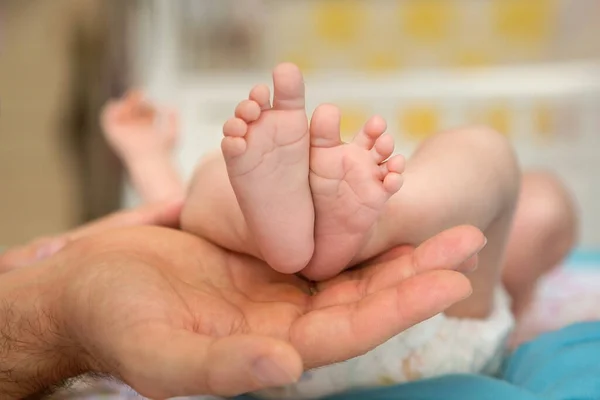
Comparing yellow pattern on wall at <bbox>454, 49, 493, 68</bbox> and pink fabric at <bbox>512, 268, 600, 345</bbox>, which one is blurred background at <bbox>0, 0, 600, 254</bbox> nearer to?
yellow pattern on wall at <bbox>454, 49, 493, 68</bbox>

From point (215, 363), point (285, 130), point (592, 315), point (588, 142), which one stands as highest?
point (285, 130)

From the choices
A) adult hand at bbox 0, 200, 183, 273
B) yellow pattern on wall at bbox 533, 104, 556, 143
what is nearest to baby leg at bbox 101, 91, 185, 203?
adult hand at bbox 0, 200, 183, 273

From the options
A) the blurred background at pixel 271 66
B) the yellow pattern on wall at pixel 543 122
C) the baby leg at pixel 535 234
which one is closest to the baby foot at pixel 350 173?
the baby leg at pixel 535 234

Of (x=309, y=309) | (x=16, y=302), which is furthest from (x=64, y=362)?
(x=309, y=309)

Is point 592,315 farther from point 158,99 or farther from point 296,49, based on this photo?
point 296,49

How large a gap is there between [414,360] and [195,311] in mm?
279

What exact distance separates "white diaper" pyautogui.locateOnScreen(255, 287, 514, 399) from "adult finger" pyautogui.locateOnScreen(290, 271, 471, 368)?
7.5 inches

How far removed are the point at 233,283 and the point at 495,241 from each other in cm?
28

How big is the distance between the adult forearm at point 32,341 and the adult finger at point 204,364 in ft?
0.48

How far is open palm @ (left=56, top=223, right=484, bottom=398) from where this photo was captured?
39cm

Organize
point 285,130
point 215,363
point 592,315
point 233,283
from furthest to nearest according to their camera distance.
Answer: point 592,315, point 233,283, point 285,130, point 215,363

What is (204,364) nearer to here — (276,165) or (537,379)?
(276,165)


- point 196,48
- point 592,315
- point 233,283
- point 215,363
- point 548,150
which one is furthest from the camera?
point 196,48

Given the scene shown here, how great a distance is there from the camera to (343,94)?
177 cm
